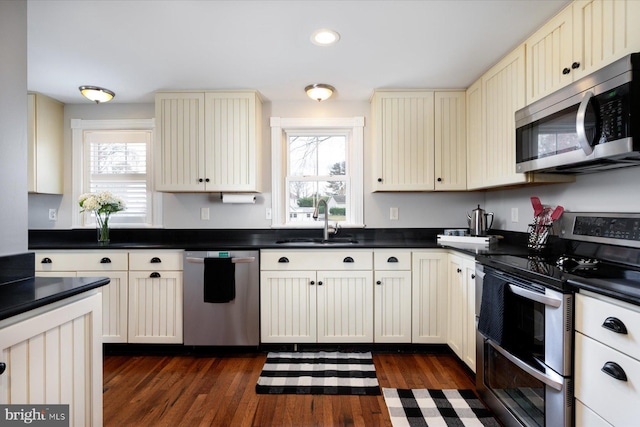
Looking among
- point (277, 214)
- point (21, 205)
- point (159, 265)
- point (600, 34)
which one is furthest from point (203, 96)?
point (600, 34)

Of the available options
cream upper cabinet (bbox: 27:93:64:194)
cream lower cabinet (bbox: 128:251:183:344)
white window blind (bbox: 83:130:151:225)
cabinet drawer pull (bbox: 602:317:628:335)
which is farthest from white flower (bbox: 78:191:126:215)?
cabinet drawer pull (bbox: 602:317:628:335)

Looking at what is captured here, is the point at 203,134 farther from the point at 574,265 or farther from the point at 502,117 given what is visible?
the point at 574,265

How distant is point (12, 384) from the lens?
93 cm

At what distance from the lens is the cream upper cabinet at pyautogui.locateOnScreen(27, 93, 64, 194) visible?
2.91m

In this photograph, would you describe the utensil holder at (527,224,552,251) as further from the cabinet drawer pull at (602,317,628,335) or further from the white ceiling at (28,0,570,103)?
the white ceiling at (28,0,570,103)

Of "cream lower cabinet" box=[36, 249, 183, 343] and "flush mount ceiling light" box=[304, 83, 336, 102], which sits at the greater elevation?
"flush mount ceiling light" box=[304, 83, 336, 102]

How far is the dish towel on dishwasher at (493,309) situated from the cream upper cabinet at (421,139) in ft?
4.14

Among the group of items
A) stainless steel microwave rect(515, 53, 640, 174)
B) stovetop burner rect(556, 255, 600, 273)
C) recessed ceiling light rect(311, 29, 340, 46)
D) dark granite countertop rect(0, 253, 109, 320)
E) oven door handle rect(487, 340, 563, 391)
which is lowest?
oven door handle rect(487, 340, 563, 391)

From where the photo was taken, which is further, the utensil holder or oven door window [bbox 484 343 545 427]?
the utensil holder

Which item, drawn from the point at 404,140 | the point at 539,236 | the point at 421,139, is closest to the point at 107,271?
the point at 404,140

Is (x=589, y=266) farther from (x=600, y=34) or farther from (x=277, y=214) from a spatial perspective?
(x=277, y=214)

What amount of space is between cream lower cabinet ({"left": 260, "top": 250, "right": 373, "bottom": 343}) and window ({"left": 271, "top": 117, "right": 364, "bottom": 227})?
0.63m

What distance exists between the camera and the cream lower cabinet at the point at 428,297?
2.62 meters

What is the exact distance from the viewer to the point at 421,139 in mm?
2879
